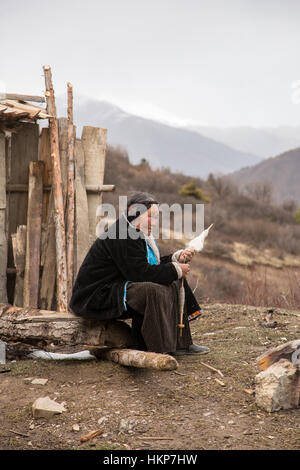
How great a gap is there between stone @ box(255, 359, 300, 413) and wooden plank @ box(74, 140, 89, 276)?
353 centimetres

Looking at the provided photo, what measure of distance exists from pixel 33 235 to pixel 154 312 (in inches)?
102

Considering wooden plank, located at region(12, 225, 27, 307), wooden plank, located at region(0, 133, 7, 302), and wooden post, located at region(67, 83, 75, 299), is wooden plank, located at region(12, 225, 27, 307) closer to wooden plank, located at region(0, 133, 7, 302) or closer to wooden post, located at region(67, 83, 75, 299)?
wooden plank, located at region(0, 133, 7, 302)

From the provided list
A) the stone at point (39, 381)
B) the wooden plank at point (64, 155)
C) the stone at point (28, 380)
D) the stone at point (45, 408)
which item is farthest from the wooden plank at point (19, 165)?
the stone at point (45, 408)

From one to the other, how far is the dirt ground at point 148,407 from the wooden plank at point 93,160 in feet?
8.30

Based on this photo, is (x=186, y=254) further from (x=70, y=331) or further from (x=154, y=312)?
(x=70, y=331)

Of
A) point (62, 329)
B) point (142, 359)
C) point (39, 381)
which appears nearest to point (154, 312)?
point (142, 359)

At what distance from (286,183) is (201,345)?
111m

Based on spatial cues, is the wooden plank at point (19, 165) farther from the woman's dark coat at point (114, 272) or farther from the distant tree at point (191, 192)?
the distant tree at point (191, 192)

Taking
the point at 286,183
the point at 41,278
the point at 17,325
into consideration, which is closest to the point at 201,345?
the point at 17,325

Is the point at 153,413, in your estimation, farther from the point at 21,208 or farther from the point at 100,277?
the point at 21,208

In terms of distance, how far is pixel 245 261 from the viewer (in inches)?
769

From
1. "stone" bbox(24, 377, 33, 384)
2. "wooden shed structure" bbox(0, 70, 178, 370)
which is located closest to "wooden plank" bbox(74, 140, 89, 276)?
"wooden shed structure" bbox(0, 70, 178, 370)

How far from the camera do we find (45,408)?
3.49 metres

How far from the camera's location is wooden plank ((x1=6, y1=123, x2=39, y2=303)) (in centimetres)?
626
